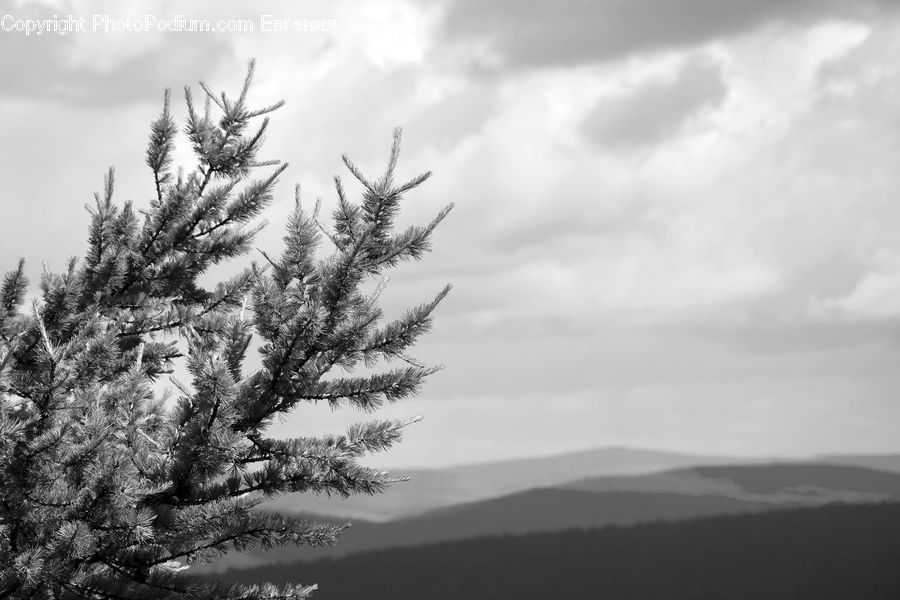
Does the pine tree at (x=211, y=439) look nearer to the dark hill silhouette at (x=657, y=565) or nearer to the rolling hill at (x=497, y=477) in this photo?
the dark hill silhouette at (x=657, y=565)

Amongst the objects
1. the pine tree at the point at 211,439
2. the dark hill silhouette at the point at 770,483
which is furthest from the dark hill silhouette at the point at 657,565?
the pine tree at the point at 211,439

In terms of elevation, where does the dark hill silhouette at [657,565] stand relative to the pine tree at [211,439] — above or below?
below

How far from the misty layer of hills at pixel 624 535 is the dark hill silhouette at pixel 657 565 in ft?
0.38

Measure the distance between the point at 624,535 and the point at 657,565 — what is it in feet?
15.3

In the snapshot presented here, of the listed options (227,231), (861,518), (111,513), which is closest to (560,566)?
(861,518)

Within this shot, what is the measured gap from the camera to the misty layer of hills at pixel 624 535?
66250mm

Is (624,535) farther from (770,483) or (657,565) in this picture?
(770,483)

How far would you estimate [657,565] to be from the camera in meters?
69.1

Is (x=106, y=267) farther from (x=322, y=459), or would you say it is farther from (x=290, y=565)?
(x=290, y=565)

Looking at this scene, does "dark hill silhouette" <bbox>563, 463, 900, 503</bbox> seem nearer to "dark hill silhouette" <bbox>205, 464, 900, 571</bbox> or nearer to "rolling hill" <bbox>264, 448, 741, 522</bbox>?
"dark hill silhouette" <bbox>205, 464, 900, 571</bbox>

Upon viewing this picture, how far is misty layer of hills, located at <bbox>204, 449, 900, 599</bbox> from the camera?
217 ft

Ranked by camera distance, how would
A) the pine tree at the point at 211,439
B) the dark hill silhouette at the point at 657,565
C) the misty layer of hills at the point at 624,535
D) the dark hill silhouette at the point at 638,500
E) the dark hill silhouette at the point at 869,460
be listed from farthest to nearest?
the dark hill silhouette at the point at 869,460
the dark hill silhouette at the point at 638,500
the misty layer of hills at the point at 624,535
the dark hill silhouette at the point at 657,565
the pine tree at the point at 211,439

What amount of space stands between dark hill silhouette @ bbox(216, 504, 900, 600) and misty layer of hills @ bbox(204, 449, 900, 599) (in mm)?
116

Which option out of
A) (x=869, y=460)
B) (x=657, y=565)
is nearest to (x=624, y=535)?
(x=657, y=565)
